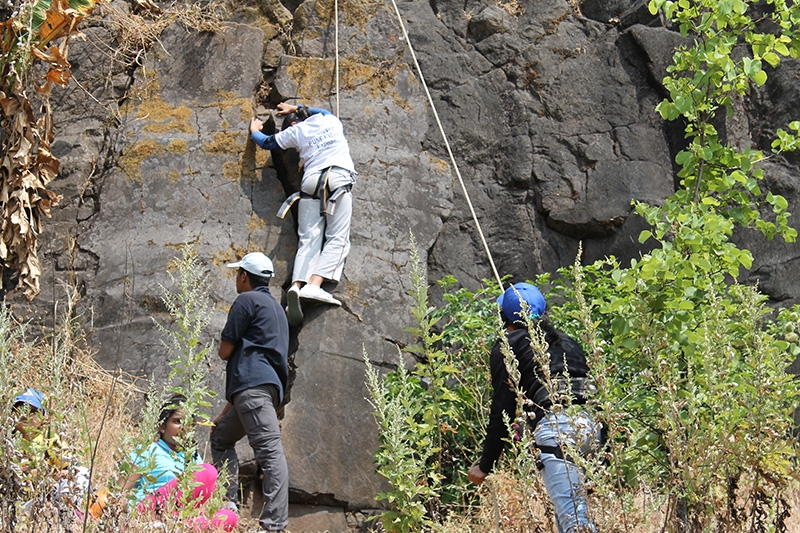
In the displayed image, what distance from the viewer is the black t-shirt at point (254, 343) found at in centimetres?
555

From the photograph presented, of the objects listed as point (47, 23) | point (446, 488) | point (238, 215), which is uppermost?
point (47, 23)

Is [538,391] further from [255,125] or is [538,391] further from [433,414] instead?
[255,125]

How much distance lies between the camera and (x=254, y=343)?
18.5 feet

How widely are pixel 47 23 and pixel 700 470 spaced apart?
6.41 meters

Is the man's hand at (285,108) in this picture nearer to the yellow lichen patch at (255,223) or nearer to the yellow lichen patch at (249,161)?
the yellow lichen patch at (249,161)

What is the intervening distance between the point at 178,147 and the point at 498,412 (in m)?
4.36

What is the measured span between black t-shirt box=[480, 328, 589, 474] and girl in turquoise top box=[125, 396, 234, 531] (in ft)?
4.52

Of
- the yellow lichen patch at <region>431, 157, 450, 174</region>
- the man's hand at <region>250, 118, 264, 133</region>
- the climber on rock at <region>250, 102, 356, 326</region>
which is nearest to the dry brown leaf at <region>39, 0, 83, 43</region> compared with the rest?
the man's hand at <region>250, 118, 264, 133</region>

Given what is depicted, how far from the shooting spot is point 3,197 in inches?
286

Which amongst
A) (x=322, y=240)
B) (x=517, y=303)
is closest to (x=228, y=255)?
(x=322, y=240)

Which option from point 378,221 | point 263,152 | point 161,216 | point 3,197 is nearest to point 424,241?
point 378,221

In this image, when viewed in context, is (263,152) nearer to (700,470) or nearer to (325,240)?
(325,240)

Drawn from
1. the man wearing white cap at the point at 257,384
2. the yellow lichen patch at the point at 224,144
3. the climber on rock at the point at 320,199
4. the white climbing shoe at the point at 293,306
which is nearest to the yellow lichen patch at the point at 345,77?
the climber on rock at the point at 320,199

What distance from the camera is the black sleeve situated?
4.47m
